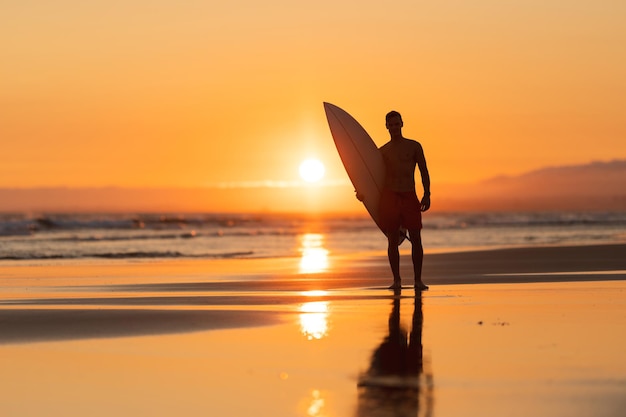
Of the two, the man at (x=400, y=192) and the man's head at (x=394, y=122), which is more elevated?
the man's head at (x=394, y=122)

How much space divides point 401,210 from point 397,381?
5.95m

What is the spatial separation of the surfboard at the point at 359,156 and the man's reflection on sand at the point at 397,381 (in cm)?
501

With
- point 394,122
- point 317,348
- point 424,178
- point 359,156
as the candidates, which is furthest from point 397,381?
point 359,156

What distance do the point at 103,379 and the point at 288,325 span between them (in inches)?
96.8

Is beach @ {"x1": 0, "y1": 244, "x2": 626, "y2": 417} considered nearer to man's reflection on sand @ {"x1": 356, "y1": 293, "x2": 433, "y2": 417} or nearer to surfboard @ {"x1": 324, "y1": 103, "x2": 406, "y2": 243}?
man's reflection on sand @ {"x1": 356, "y1": 293, "x2": 433, "y2": 417}

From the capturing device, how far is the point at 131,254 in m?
21.3

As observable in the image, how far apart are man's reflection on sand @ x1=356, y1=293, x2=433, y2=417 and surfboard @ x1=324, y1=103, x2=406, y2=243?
5.01 metres

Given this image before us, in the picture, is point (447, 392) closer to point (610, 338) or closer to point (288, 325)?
point (610, 338)

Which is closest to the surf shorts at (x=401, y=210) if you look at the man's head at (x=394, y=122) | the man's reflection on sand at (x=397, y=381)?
the man's head at (x=394, y=122)

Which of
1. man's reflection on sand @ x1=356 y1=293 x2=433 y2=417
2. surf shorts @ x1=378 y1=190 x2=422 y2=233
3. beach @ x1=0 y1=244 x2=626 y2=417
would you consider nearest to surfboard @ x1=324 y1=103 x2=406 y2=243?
surf shorts @ x1=378 y1=190 x2=422 y2=233

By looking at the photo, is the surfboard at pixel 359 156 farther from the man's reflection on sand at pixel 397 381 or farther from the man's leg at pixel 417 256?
the man's reflection on sand at pixel 397 381

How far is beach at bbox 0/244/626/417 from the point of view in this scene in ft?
15.9

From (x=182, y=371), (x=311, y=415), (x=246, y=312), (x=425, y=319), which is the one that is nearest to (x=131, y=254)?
(x=246, y=312)

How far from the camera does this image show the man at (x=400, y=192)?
11055mm
